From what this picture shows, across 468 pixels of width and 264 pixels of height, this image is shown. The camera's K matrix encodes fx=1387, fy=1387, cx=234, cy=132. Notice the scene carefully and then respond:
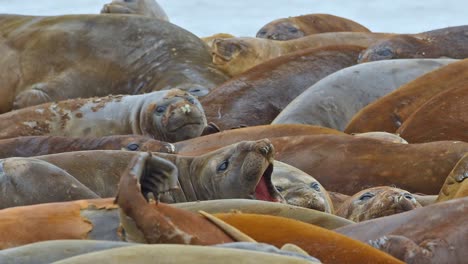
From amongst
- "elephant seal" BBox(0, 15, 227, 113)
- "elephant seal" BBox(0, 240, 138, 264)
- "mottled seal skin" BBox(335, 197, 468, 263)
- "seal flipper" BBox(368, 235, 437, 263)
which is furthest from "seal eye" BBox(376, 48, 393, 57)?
"elephant seal" BBox(0, 240, 138, 264)

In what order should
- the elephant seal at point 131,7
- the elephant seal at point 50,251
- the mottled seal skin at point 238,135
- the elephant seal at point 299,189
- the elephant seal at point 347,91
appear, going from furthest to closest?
the elephant seal at point 131,7, the elephant seal at point 347,91, the mottled seal skin at point 238,135, the elephant seal at point 299,189, the elephant seal at point 50,251

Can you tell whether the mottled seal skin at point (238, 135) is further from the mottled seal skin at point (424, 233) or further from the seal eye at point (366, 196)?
the mottled seal skin at point (424, 233)

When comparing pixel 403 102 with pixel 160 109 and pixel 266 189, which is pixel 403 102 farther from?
pixel 266 189

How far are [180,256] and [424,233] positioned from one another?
137 cm

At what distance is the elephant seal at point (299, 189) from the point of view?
6.51 meters

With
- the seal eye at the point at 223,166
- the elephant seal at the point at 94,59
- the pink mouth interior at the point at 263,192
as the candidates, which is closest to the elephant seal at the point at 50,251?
the pink mouth interior at the point at 263,192

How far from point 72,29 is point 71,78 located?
67 centimetres

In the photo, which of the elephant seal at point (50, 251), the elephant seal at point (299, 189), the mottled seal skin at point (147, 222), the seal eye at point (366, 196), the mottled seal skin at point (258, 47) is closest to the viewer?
the elephant seal at point (50, 251)

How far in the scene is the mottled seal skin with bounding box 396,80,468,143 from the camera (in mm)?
8281

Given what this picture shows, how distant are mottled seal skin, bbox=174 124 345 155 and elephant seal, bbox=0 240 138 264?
427cm

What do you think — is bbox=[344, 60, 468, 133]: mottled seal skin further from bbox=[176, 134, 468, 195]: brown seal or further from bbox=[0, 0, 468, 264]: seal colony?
bbox=[176, 134, 468, 195]: brown seal

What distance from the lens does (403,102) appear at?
9.23 meters

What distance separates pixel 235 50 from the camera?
12.9m

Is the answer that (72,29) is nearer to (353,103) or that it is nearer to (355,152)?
(353,103)
